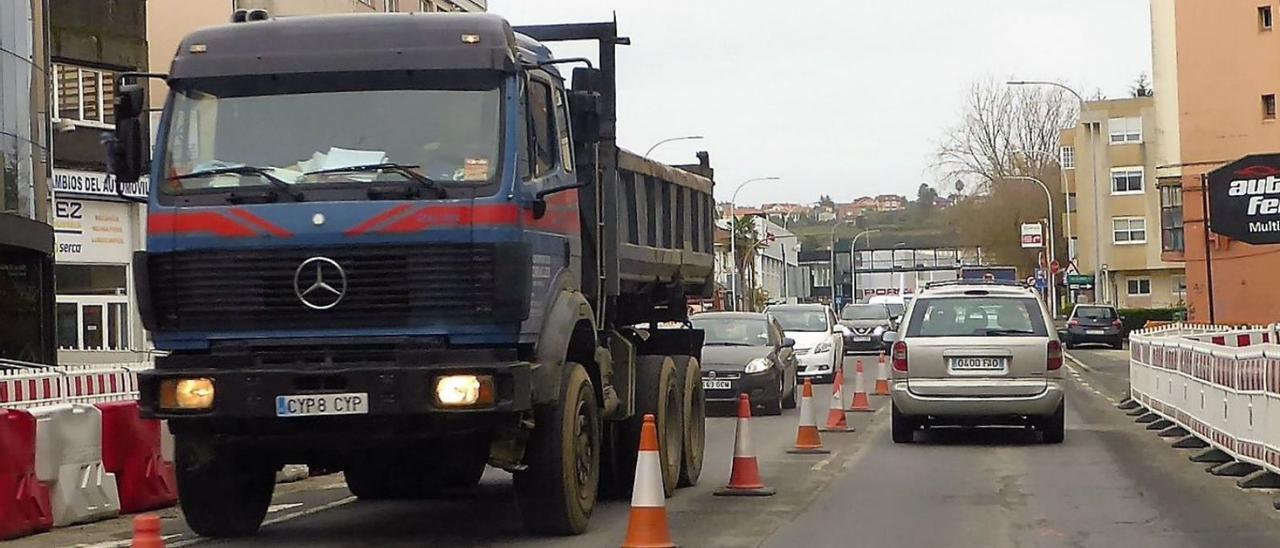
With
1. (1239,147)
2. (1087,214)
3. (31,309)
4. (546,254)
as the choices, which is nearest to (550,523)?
(546,254)

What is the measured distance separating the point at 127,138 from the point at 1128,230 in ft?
260

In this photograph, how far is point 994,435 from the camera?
19312mm

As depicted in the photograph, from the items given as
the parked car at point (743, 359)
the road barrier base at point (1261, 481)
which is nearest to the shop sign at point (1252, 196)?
the parked car at point (743, 359)

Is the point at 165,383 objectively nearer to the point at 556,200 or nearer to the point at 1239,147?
the point at 556,200

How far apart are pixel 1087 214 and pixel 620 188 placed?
8301cm

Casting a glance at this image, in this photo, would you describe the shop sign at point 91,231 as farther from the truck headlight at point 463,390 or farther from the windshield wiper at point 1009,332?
the truck headlight at point 463,390

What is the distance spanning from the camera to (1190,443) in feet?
59.7

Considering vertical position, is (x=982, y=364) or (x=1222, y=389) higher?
(x=982, y=364)

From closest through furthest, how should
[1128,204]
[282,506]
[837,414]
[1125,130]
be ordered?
1. [282,506]
2. [837,414]
3. [1128,204]
4. [1125,130]

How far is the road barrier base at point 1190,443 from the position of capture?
17.9 metres

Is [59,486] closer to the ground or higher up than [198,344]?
closer to the ground

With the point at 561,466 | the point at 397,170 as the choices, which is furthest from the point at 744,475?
the point at 397,170

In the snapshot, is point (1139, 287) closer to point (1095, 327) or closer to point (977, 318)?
point (1095, 327)

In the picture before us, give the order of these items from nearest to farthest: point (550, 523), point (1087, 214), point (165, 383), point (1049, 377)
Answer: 1. point (165, 383)
2. point (550, 523)
3. point (1049, 377)
4. point (1087, 214)
